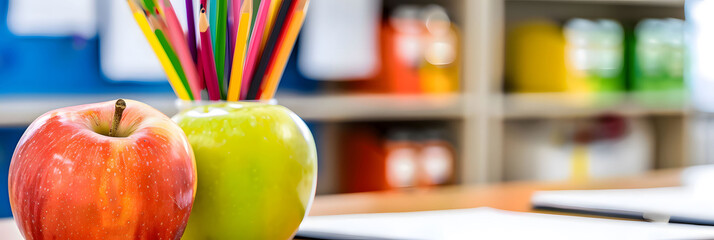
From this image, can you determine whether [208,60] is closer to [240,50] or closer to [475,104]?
[240,50]

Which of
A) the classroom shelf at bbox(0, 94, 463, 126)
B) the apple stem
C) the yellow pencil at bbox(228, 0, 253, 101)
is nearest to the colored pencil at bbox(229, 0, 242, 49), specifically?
the yellow pencil at bbox(228, 0, 253, 101)

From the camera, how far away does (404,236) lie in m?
0.60

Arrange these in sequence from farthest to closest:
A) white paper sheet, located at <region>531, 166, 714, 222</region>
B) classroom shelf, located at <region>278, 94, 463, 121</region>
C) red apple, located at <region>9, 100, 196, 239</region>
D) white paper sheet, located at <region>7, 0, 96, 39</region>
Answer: classroom shelf, located at <region>278, 94, 463, 121</region>, white paper sheet, located at <region>7, 0, 96, 39</region>, white paper sheet, located at <region>531, 166, 714, 222</region>, red apple, located at <region>9, 100, 196, 239</region>

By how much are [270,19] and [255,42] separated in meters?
0.02

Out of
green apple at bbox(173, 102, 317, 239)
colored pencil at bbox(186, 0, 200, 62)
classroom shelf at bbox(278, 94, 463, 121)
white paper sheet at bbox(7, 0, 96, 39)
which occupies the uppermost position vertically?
colored pencil at bbox(186, 0, 200, 62)

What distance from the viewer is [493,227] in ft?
2.14

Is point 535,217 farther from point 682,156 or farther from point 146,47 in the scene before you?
point 682,156

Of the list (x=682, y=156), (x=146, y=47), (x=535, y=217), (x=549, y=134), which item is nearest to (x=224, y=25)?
(x=535, y=217)

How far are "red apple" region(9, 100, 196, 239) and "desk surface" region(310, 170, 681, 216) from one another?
34 cm

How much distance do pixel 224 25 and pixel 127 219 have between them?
0.58 ft

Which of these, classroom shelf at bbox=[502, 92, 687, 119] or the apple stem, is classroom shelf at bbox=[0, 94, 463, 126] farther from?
the apple stem

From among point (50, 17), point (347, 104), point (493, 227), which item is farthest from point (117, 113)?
point (347, 104)

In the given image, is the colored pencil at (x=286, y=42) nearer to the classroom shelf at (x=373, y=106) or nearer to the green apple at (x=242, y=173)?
the green apple at (x=242, y=173)

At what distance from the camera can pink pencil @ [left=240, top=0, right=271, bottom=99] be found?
572 mm
